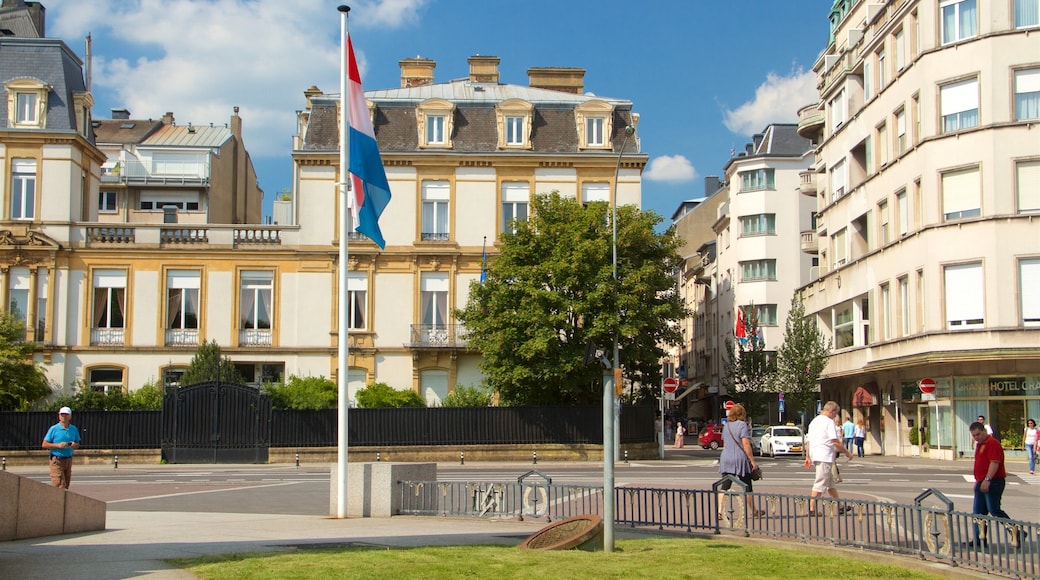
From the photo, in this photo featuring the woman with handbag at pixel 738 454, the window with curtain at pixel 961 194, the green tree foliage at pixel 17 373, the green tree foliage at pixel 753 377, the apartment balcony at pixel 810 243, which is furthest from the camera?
the apartment balcony at pixel 810 243

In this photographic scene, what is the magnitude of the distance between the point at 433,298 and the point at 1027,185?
2480cm

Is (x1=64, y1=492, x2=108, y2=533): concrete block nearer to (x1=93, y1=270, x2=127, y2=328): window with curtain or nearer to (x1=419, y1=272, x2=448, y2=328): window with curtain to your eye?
(x1=419, y1=272, x2=448, y2=328): window with curtain

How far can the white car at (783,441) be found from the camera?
46.2m

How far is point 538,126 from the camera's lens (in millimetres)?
50906

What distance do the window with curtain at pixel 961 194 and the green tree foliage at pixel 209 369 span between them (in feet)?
87.3

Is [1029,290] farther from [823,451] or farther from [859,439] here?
[823,451]

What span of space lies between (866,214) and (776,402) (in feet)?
53.6

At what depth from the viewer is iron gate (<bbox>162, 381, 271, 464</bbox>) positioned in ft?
130

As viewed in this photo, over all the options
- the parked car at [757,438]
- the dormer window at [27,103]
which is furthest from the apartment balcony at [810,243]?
the dormer window at [27,103]

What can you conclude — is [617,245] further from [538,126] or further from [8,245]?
[8,245]

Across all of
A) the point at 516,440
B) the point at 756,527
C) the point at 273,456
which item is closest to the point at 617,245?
the point at 516,440

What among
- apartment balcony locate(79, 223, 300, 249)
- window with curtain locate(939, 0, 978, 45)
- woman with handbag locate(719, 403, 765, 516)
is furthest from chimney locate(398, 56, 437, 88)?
woman with handbag locate(719, 403, 765, 516)

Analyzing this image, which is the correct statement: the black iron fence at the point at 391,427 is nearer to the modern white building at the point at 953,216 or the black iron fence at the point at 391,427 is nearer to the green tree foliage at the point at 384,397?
the green tree foliage at the point at 384,397

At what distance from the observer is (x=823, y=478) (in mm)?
16641
